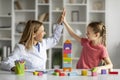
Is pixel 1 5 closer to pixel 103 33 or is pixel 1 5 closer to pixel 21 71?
pixel 103 33


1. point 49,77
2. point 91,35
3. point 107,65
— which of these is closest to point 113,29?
point 91,35

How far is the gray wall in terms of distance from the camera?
5.63 metres

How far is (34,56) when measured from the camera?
290 centimetres

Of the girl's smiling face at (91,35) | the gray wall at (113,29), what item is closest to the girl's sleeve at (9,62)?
the girl's smiling face at (91,35)

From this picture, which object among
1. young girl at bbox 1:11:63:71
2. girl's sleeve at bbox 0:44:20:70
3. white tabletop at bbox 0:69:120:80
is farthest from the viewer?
young girl at bbox 1:11:63:71

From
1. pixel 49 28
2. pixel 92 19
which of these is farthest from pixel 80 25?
pixel 49 28

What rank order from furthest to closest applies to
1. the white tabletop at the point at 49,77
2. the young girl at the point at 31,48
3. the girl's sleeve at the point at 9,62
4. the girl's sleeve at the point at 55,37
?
the girl's sleeve at the point at 55,37 < the young girl at the point at 31,48 < the girl's sleeve at the point at 9,62 < the white tabletop at the point at 49,77

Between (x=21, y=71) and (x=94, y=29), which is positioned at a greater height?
(x=94, y=29)

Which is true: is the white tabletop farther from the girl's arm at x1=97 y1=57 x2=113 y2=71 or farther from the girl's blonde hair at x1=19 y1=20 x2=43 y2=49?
the girl's blonde hair at x1=19 y1=20 x2=43 y2=49

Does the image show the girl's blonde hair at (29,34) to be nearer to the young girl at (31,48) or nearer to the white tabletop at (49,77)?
the young girl at (31,48)

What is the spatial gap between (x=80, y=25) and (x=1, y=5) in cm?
160

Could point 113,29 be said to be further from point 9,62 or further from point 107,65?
point 9,62

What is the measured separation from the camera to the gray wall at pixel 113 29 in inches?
222

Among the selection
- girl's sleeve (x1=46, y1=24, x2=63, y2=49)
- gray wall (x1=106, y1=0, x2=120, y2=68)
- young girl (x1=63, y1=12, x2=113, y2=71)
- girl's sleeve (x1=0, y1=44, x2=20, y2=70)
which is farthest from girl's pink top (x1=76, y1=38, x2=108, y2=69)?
gray wall (x1=106, y1=0, x2=120, y2=68)
